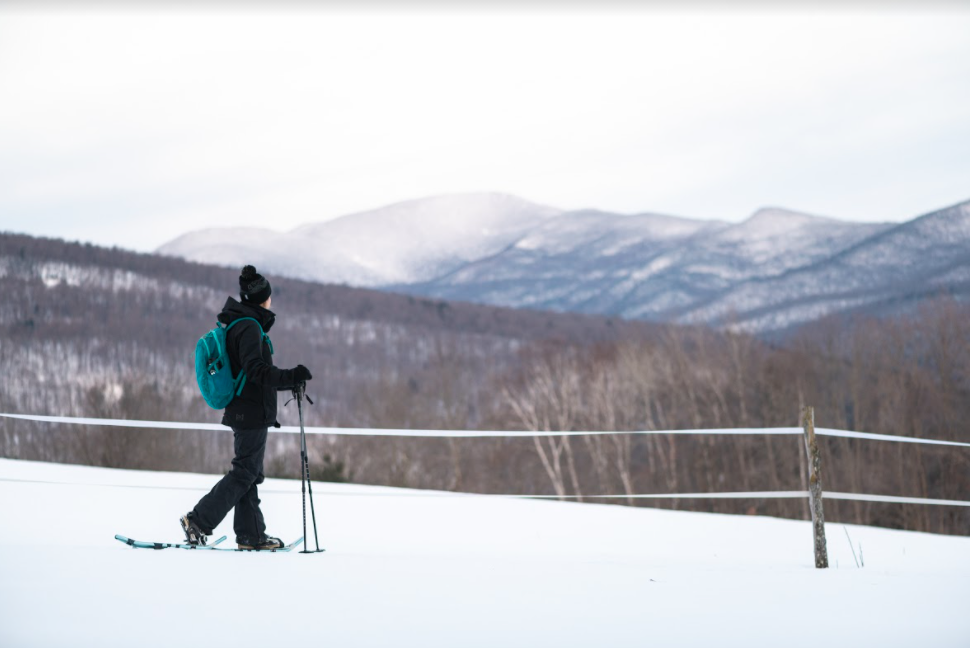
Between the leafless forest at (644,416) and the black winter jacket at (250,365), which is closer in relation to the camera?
the black winter jacket at (250,365)

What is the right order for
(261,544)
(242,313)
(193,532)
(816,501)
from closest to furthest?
Answer: 1. (242,313)
2. (193,532)
3. (261,544)
4. (816,501)

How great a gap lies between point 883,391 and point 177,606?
57.6 metres

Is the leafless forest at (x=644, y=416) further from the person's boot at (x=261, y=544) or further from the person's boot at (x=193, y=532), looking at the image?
the person's boot at (x=193, y=532)

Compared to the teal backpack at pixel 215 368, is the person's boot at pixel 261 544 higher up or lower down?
lower down

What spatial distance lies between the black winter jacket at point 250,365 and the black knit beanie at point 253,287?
0.05 metres

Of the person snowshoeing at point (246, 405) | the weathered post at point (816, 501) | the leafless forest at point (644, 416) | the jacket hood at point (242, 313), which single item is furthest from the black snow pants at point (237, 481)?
the leafless forest at point (644, 416)

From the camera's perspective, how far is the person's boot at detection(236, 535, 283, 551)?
21.1ft

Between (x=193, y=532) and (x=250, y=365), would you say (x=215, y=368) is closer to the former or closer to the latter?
(x=250, y=365)

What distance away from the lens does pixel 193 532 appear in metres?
6.35

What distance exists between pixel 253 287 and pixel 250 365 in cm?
52

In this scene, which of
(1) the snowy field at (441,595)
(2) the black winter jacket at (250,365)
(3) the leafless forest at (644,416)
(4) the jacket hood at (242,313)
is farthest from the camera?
(3) the leafless forest at (644,416)

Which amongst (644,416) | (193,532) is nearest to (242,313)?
(193,532)

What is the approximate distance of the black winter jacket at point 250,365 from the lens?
6000 millimetres

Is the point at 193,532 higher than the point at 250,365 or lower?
lower
